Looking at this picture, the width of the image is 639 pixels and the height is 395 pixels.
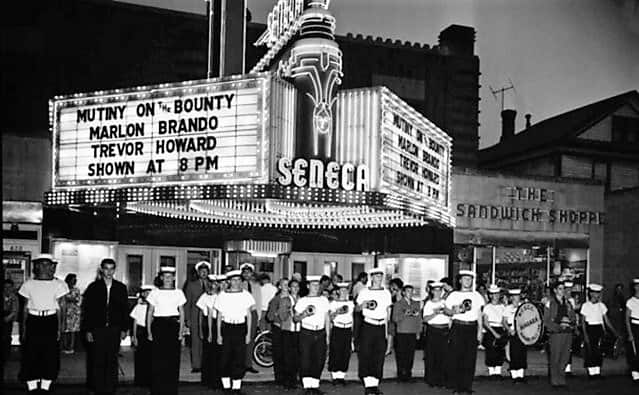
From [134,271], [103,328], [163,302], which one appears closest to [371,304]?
[163,302]

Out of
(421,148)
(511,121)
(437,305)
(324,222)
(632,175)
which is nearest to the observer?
(437,305)

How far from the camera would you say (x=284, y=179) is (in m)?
13.1

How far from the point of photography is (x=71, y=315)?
1678 centimetres

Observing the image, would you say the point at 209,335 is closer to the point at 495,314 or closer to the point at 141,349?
the point at 141,349

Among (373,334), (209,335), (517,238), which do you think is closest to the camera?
(209,335)

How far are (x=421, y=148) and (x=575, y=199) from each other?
32.4ft

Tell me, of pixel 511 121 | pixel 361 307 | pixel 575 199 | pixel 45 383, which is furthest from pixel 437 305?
pixel 511 121

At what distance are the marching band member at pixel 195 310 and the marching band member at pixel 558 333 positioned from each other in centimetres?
628

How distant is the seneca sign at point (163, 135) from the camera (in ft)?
43.2

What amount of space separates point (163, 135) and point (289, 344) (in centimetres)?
413

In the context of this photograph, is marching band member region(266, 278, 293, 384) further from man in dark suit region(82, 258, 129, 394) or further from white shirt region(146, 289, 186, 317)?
man in dark suit region(82, 258, 129, 394)

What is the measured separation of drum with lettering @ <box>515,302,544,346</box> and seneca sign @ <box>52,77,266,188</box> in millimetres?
5593

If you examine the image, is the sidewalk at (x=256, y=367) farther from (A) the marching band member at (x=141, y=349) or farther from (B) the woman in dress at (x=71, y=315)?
(A) the marching band member at (x=141, y=349)

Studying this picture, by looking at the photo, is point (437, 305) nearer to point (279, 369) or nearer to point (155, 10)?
point (279, 369)
